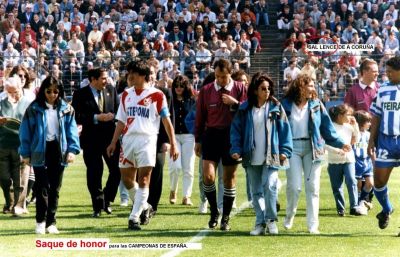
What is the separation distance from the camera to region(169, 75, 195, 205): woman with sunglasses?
16.8 metres

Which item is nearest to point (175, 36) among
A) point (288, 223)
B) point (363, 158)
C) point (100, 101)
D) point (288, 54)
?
point (288, 54)

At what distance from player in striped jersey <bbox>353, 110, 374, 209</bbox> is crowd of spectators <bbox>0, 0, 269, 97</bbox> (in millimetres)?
18108

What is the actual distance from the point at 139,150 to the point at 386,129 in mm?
2975

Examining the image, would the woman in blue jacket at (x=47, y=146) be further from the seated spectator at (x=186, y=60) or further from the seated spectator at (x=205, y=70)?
the seated spectator at (x=186, y=60)

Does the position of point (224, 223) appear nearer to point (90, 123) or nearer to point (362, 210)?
point (362, 210)

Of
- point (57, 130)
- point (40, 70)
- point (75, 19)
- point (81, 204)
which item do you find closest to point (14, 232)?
point (57, 130)

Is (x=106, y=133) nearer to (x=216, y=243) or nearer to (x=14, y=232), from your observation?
(x=14, y=232)

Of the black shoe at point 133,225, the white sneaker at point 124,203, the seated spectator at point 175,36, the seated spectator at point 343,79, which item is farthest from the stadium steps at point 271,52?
the black shoe at point 133,225

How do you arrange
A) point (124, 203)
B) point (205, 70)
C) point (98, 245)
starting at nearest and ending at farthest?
point (98, 245) → point (124, 203) → point (205, 70)

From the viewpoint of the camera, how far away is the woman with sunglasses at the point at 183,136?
1684cm

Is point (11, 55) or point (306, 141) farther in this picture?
point (11, 55)

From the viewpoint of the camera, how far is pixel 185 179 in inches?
677

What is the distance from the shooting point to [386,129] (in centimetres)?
1322

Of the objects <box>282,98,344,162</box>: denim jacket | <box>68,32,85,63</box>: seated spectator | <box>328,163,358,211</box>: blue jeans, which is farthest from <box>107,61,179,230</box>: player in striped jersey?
<box>68,32,85,63</box>: seated spectator
